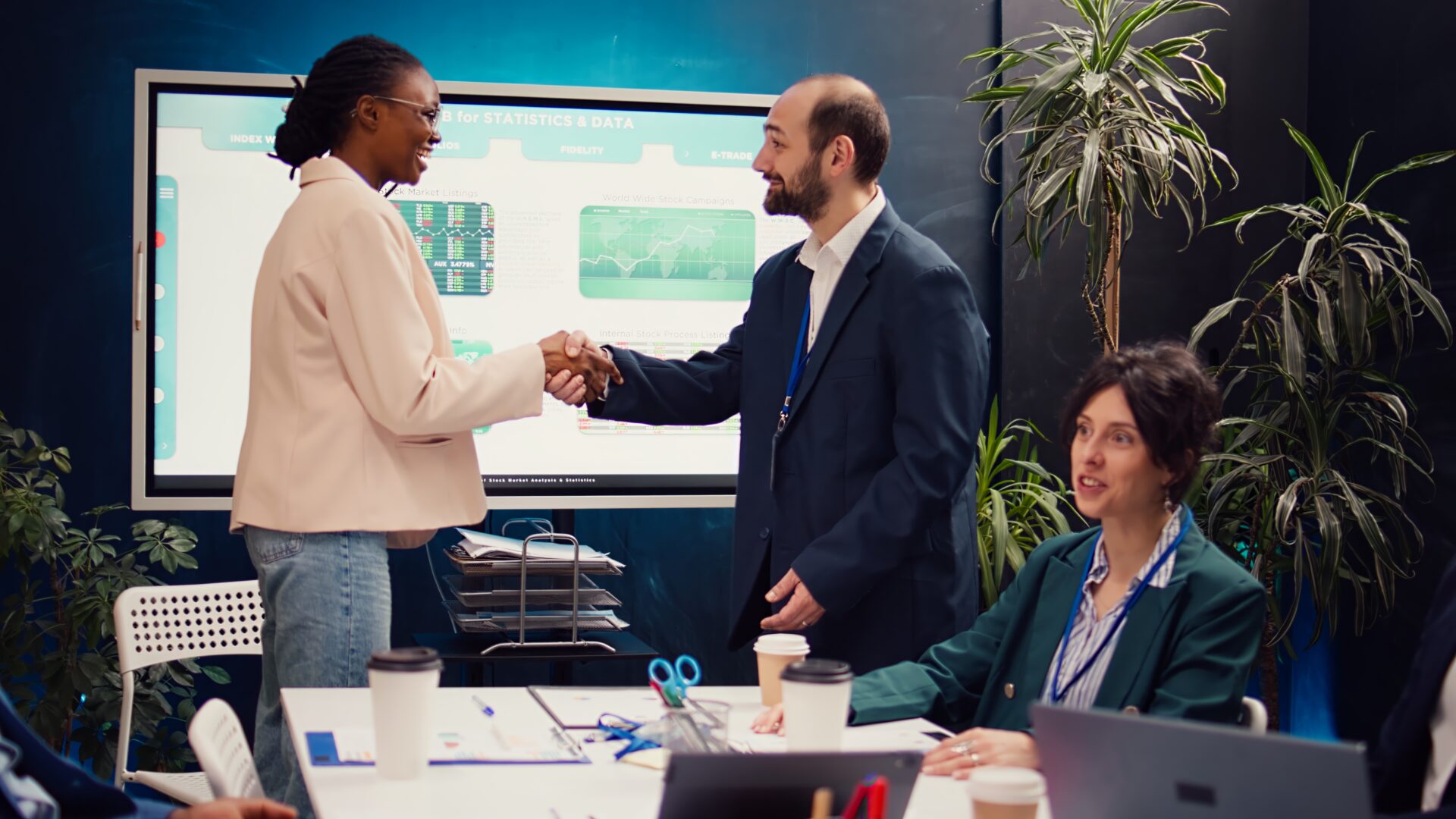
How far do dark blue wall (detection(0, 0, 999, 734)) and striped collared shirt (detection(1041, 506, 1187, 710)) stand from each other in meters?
2.25

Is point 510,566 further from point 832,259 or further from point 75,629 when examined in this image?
point 832,259

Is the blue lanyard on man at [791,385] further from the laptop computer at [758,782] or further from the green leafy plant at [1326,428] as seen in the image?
the laptop computer at [758,782]

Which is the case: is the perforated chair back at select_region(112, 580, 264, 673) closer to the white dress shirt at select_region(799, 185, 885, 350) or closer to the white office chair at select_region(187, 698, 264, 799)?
the white office chair at select_region(187, 698, 264, 799)

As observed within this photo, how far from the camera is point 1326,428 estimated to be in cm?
388

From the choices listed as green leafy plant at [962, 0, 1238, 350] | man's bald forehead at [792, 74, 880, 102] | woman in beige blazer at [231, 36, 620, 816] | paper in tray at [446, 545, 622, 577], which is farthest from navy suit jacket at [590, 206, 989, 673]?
green leafy plant at [962, 0, 1238, 350]

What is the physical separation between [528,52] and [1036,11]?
169 centimetres

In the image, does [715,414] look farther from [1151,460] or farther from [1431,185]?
[1431,185]

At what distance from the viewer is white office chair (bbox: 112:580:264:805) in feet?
10.2

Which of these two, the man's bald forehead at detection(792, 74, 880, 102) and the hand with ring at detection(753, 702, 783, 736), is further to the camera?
the man's bald forehead at detection(792, 74, 880, 102)

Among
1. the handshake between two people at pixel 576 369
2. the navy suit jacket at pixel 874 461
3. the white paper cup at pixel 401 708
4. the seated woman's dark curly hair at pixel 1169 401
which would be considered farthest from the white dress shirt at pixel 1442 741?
the handshake between two people at pixel 576 369

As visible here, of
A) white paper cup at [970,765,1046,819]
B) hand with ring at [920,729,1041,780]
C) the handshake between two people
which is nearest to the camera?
white paper cup at [970,765,1046,819]

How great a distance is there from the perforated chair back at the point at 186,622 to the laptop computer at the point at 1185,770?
2301mm

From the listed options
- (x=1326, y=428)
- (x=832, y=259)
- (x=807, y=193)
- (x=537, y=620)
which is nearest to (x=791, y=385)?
(x=832, y=259)

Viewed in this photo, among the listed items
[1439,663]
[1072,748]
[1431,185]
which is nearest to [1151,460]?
[1439,663]
